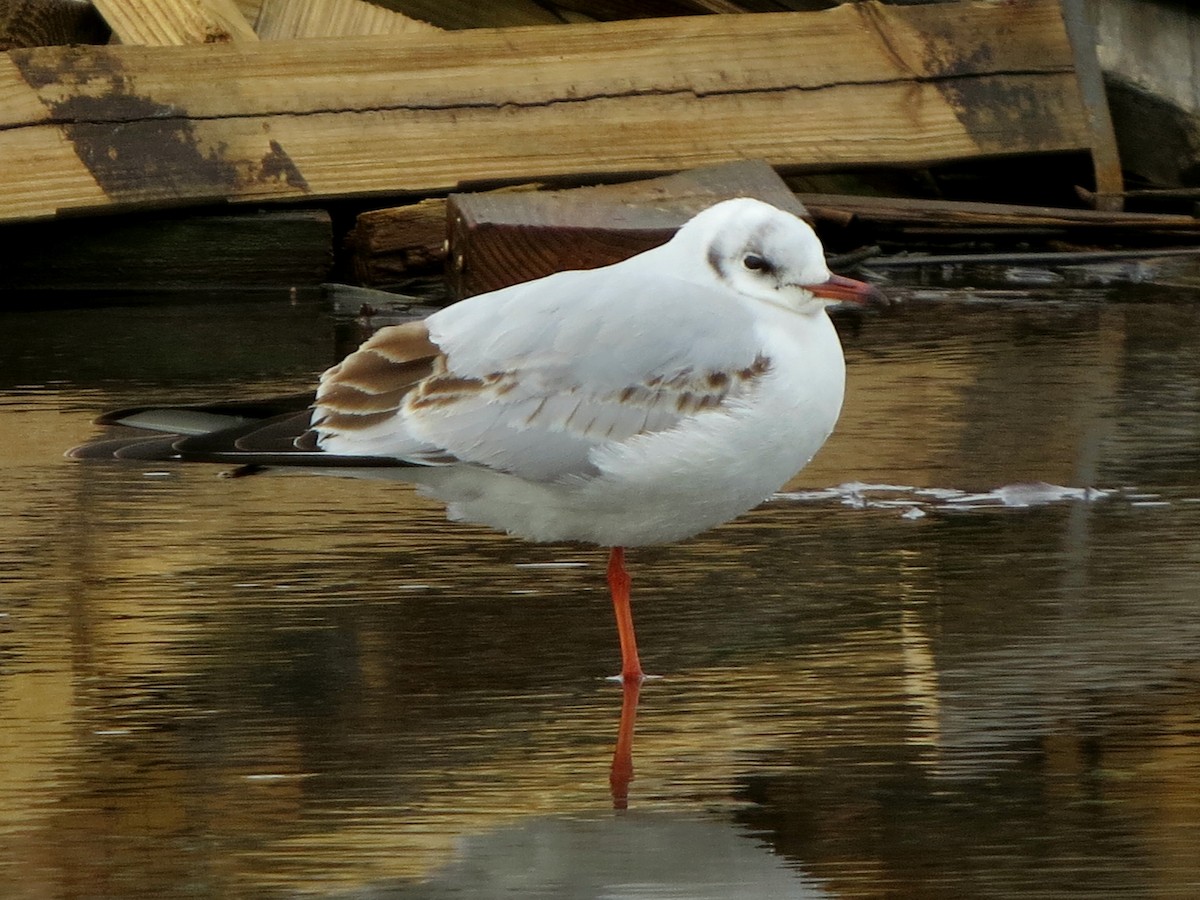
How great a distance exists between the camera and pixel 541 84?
281 inches

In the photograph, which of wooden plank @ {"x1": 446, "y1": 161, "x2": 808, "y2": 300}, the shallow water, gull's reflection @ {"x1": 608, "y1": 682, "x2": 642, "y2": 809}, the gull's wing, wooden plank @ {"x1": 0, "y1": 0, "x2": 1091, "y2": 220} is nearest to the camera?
the shallow water

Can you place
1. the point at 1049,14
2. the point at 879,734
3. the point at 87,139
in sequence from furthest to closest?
1. the point at 1049,14
2. the point at 87,139
3. the point at 879,734

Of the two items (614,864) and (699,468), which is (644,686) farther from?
(614,864)

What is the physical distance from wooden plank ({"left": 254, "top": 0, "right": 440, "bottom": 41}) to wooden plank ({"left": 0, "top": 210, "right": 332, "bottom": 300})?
3.43 feet

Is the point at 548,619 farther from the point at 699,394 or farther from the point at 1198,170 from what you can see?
the point at 1198,170

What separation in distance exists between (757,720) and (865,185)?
5.38 m

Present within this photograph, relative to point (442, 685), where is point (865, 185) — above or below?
above

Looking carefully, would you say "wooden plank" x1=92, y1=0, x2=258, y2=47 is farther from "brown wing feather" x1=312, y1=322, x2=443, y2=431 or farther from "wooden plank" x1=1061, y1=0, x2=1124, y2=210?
"brown wing feather" x1=312, y1=322, x2=443, y2=431

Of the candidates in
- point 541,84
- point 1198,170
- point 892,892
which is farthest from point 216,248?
point 892,892

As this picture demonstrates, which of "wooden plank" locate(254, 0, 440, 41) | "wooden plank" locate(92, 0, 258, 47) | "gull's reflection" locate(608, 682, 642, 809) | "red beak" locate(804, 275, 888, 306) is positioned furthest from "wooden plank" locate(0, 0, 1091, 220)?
"gull's reflection" locate(608, 682, 642, 809)

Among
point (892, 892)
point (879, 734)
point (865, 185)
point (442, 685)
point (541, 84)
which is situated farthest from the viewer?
point (865, 185)

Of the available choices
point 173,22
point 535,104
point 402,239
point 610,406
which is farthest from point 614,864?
point 173,22

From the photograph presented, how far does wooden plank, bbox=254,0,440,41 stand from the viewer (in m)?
A: 7.73

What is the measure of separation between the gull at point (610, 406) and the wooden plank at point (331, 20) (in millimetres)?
4346
